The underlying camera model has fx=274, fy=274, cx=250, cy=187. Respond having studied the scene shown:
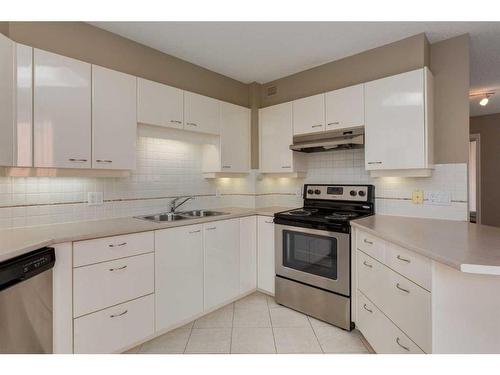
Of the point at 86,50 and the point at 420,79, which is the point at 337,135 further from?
the point at 86,50

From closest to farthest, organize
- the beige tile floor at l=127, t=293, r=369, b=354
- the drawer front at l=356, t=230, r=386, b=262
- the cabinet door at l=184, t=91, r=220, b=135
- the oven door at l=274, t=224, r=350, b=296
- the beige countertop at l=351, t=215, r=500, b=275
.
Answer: the beige countertop at l=351, t=215, r=500, b=275 < the drawer front at l=356, t=230, r=386, b=262 < the beige tile floor at l=127, t=293, r=369, b=354 < the oven door at l=274, t=224, r=350, b=296 < the cabinet door at l=184, t=91, r=220, b=135

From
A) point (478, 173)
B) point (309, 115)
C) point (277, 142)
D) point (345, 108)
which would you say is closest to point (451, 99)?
point (345, 108)

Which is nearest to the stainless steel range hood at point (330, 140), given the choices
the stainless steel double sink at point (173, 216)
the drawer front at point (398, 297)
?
the drawer front at point (398, 297)

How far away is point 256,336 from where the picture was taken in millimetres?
2162

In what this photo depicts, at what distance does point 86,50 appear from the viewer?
6.70ft

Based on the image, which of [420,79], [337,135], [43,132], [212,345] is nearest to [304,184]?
[337,135]

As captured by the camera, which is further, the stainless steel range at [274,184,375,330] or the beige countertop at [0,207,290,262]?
the stainless steel range at [274,184,375,330]

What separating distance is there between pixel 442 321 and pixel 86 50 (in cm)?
281

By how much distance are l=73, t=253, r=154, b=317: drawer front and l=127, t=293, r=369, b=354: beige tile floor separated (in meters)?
0.46

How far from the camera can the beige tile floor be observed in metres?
2.00

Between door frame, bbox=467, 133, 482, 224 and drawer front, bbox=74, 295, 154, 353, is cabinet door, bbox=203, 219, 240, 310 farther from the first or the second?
door frame, bbox=467, 133, 482, 224

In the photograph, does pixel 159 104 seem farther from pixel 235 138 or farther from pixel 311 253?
pixel 311 253

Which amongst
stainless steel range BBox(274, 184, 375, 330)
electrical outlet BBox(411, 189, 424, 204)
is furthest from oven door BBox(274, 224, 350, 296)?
electrical outlet BBox(411, 189, 424, 204)

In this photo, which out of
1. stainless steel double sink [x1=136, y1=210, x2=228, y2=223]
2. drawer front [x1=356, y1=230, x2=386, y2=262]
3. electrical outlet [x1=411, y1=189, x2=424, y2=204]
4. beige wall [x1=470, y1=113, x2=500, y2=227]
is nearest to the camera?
drawer front [x1=356, y1=230, x2=386, y2=262]
